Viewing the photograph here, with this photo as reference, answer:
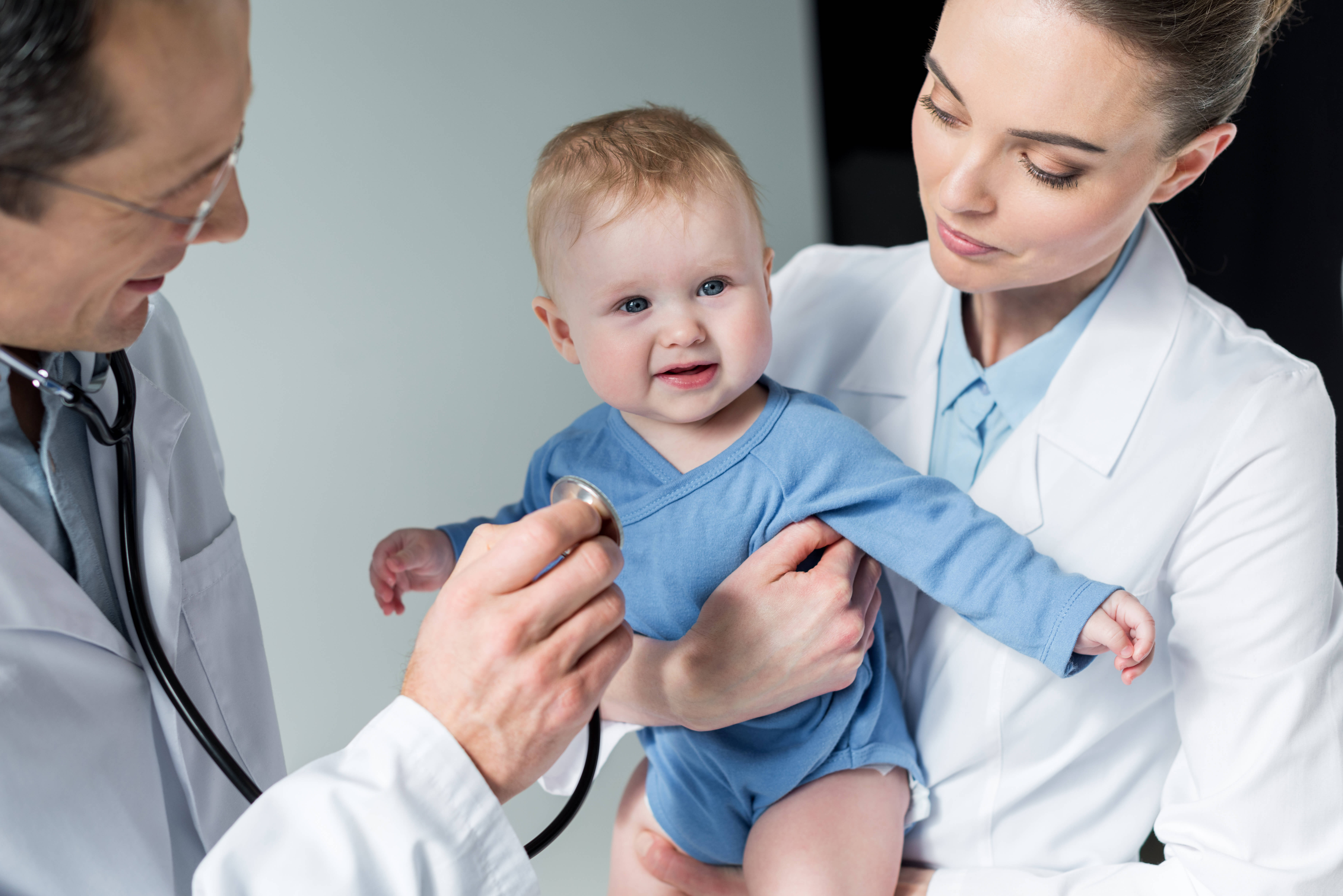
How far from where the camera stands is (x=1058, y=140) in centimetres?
99

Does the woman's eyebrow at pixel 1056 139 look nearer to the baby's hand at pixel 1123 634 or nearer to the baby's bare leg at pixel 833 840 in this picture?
the baby's hand at pixel 1123 634

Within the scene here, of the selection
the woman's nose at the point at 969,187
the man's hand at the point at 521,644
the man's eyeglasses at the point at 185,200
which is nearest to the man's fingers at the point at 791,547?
the man's hand at the point at 521,644

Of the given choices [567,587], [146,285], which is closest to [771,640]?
[567,587]

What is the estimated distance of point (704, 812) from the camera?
1.22 metres

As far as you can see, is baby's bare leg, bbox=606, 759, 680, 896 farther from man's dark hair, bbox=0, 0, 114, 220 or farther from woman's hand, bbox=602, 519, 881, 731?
man's dark hair, bbox=0, 0, 114, 220

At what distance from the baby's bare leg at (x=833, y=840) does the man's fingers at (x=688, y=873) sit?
117mm

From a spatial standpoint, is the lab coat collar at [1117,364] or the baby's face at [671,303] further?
the lab coat collar at [1117,364]

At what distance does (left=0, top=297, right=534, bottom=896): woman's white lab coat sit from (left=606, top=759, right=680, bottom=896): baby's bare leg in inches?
19.0

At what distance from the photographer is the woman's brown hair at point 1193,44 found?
37.6 inches

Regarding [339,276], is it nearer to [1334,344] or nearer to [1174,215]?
[1174,215]

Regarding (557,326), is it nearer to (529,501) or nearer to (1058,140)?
(529,501)

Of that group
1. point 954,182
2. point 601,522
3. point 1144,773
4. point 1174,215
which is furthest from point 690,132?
point 1174,215

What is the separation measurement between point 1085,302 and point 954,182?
0.97 feet

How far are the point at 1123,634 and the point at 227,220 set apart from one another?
859 millimetres
